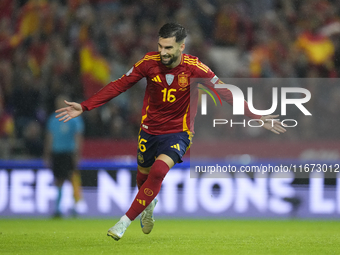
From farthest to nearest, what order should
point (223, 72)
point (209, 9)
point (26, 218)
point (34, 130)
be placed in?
point (209, 9)
point (223, 72)
point (34, 130)
point (26, 218)

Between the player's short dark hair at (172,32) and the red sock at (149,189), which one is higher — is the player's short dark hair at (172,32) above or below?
above

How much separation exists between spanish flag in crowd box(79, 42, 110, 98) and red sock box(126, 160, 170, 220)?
4.47 m

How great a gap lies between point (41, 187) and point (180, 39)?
4170mm

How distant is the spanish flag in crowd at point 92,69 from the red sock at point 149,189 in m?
4.47

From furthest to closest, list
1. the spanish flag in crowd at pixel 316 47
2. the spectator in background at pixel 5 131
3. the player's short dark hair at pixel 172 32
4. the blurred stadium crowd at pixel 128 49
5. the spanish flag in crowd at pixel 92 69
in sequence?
1. the spanish flag in crowd at pixel 316 47
2. the spanish flag in crowd at pixel 92 69
3. the blurred stadium crowd at pixel 128 49
4. the spectator in background at pixel 5 131
5. the player's short dark hair at pixel 172 32

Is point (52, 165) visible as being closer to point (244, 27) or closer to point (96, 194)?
point (96, 194)

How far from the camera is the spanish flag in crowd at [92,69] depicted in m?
9.27

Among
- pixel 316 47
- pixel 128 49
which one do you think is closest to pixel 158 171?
pixel 128 49

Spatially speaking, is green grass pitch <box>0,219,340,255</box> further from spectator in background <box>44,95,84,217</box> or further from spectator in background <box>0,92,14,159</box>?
spectator in background <box>0,92,14,159</box>

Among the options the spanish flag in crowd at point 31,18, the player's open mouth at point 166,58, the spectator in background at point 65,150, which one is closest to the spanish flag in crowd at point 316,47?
the spectator in background at point 65,150

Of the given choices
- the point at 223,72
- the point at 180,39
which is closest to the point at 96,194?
the point at 223,72

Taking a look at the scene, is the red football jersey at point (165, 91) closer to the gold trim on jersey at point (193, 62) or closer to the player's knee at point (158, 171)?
the gold trim on jersey at point (193, 62)

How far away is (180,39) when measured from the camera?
16.8 feet

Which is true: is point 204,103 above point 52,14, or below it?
below
